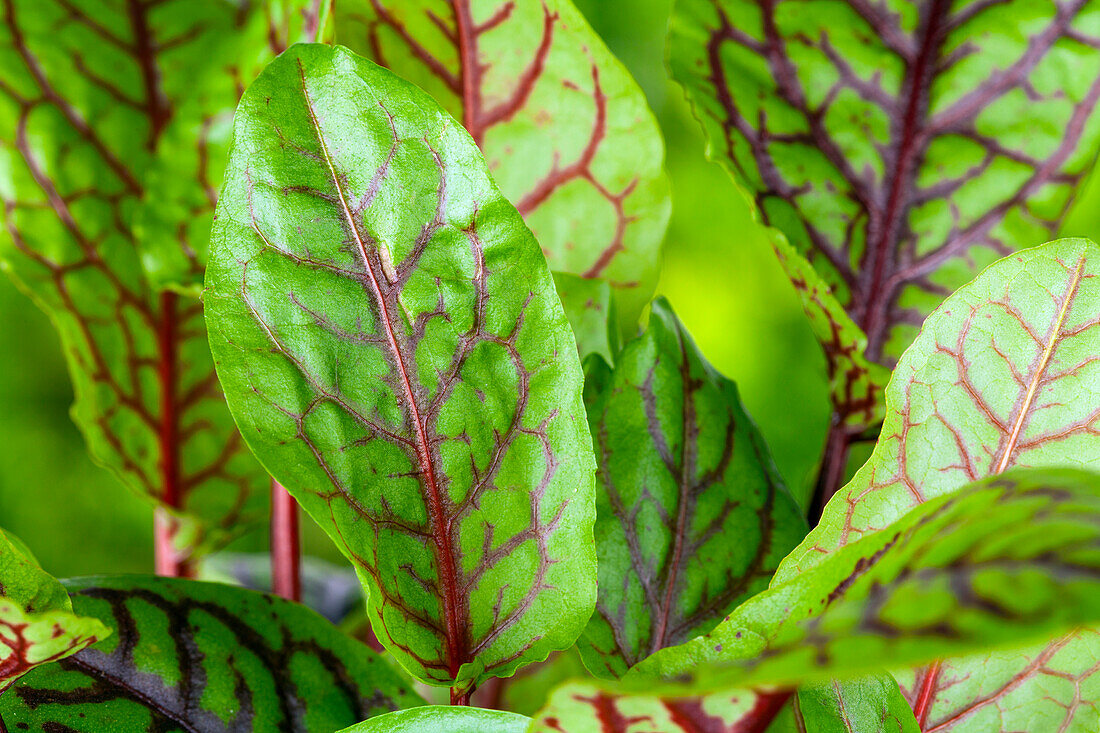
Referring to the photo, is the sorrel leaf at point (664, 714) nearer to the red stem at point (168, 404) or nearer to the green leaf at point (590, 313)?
the green leaf at point (590, 313)

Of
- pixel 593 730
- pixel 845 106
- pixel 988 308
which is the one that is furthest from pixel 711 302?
pixel 593 730

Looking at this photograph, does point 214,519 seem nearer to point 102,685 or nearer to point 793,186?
point 102,685

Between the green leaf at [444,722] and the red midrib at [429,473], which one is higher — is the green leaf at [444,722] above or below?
below

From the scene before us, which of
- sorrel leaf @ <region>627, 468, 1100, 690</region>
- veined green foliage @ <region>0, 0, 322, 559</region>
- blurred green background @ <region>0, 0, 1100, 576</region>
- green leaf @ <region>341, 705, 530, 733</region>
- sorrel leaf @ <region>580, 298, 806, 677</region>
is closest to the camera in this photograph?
sorrel leaf @ <region>627, 468, 1100, 690</region>

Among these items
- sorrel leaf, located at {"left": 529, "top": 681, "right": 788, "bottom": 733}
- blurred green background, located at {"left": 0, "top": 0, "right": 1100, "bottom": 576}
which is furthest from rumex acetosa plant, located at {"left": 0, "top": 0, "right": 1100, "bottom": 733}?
blurred green background, located at {"left": 0, "top": 0, "right": 1100, "bottom": 576}

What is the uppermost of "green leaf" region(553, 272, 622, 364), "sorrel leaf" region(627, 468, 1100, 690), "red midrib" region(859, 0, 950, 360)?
"red midrib" region(859, 0, 950, 360)

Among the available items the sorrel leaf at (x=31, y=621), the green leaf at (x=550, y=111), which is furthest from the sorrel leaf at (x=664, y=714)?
the green leaf at (x=550, y=111)

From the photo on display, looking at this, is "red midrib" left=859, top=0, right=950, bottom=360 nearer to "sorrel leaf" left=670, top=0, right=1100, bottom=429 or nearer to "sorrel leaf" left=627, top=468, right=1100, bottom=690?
"sorrel leaf" left=670, top=0, right=1100, bottom=429
